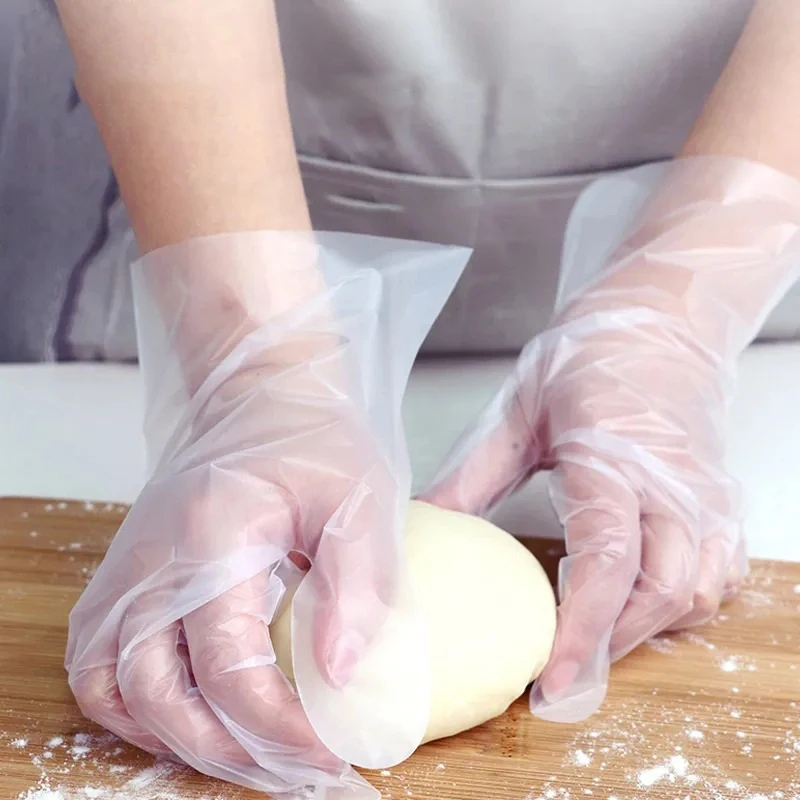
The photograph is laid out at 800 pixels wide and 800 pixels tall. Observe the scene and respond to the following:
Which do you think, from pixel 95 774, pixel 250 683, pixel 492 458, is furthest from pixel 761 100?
pixel 95 774

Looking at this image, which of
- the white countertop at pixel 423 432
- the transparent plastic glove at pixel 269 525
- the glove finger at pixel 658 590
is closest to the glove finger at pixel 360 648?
the transparent plastic glove at pixel 269 525

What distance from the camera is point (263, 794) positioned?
26.2 inches

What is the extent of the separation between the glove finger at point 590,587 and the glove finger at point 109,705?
313 millimetres

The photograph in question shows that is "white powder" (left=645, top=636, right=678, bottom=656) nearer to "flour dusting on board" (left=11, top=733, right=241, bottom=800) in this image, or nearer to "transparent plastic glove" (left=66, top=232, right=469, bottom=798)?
"transparent plastic glove" (left=66, top=232, right=469, bottom=798)

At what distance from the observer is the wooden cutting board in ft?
2.20

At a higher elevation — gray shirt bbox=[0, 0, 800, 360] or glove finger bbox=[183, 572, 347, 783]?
gray shirt bbox=[0, 0, 800, 360]

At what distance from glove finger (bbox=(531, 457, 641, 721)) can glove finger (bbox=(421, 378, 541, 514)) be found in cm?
10

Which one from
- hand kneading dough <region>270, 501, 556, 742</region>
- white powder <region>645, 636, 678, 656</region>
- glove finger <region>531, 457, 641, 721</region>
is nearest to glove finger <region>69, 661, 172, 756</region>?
hand kneading dough <region>270, 501, 556, 742</region>

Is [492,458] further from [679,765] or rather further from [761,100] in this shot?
[761,100]

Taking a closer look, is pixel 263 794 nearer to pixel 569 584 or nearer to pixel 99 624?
pixel 99 624

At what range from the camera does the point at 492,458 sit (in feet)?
3.06

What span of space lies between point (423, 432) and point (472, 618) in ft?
1.67

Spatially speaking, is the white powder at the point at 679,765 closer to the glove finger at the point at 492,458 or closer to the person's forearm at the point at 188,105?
the glove finger at the point at 492,458

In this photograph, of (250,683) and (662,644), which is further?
(662,644)
